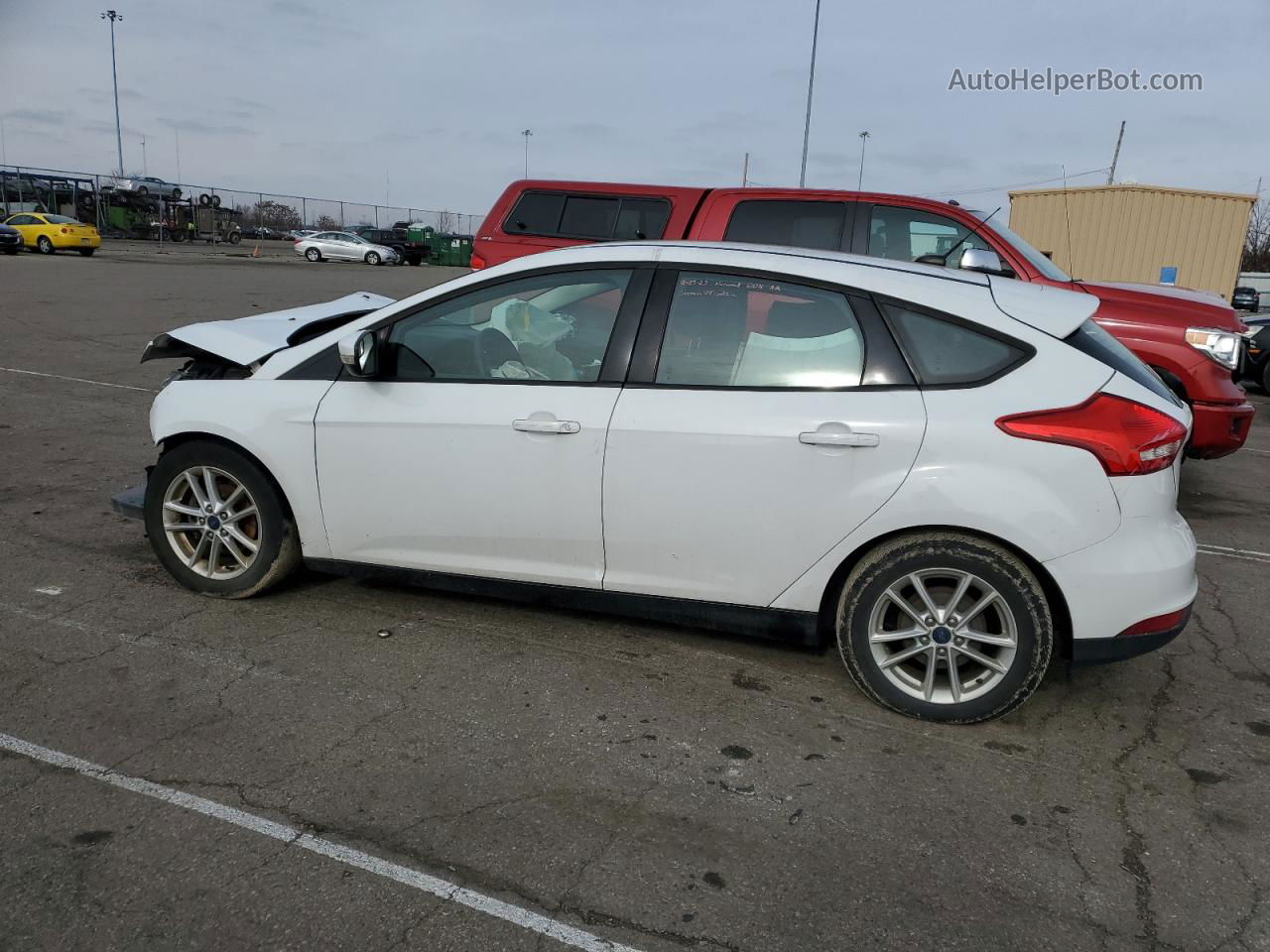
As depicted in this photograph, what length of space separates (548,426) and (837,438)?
3.58 ft

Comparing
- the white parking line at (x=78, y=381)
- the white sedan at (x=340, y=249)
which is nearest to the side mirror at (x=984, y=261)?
the white parking line at (x=78, y=381)

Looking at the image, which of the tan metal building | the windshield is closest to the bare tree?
the tan metal building

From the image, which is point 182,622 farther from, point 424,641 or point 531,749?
point 531,749

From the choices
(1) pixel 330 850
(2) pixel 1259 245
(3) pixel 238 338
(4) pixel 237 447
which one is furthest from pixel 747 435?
(2) pixel 1259 245

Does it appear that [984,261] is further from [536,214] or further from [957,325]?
[536,214]

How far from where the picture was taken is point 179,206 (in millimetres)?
47062

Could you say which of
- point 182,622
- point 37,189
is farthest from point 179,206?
point 182,622

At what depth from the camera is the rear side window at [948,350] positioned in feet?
11.6

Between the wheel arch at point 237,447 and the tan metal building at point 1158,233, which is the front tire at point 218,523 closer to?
the wheel arch at point 237,447

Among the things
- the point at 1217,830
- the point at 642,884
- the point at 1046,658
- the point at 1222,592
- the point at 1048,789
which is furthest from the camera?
the point at 1222,592

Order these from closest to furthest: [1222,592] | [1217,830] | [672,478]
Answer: [1217,830]
[672,478]
[1222,592]

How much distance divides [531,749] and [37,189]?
163 ft

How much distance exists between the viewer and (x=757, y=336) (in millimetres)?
3768

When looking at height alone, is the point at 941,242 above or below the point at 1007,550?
above
